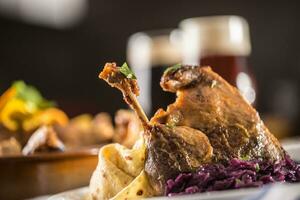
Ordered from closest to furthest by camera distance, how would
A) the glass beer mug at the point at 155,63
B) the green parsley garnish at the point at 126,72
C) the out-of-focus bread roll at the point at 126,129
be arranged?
the green parsley garnish at the point at 126,72 → the out-of-focus bread roll at the point at 126,129 → the glass beer mug at the point at 155,63

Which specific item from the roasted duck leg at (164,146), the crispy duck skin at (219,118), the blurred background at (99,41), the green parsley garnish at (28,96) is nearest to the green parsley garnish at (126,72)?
the roasted duck leg at (164,146)

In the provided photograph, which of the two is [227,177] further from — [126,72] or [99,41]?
[99,41]

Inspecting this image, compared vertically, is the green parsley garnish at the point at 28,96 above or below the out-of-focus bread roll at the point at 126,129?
above

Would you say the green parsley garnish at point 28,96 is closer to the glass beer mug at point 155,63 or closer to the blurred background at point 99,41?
the glass beer mug at point 155,63

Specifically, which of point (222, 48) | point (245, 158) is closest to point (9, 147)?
point (245, 158)

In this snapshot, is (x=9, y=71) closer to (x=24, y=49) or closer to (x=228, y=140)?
(x=24, y=49)

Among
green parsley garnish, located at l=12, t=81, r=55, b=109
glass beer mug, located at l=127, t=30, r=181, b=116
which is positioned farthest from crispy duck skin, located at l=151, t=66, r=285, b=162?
glass beer mug, located at l=127, t=30, r=181, b=116
